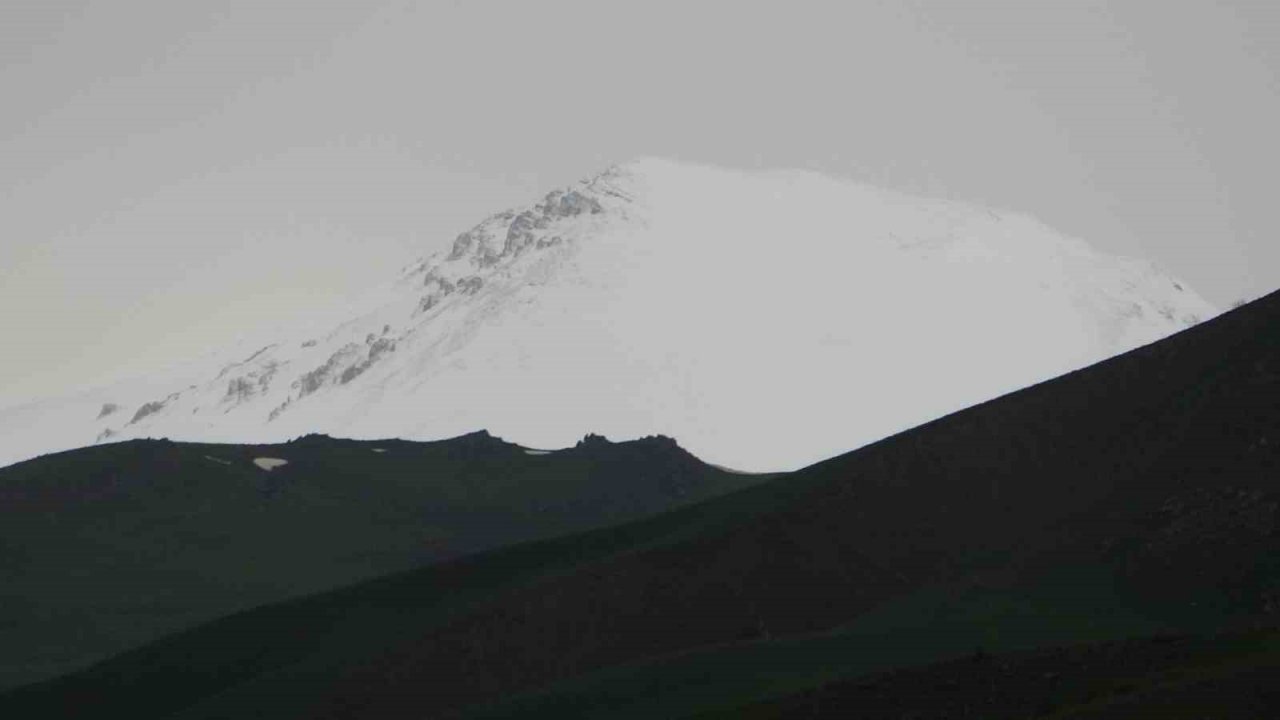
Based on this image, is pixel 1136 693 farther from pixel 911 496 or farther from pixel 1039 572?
pixel 911 496

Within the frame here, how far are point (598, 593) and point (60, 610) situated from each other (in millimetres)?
94406

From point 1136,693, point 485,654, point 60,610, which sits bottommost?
point 1136,693

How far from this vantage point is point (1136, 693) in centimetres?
5562

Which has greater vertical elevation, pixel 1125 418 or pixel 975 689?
pixel 1125 418

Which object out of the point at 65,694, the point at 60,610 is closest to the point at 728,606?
the point at 65,694

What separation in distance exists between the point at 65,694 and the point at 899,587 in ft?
187

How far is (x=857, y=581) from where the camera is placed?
333 ft

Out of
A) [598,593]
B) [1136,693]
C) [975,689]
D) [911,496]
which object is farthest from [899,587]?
[1136,693]

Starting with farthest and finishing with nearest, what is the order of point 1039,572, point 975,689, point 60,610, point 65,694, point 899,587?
point 60,610, point 65,694, point 899,587, point 1039,572, point 975,689

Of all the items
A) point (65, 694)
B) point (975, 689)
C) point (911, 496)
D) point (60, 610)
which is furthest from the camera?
point (60, 610)

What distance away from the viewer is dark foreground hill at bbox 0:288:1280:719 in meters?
81.8

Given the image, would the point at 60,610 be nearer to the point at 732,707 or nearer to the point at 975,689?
the point at 732,707

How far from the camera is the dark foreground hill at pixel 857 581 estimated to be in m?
81.8

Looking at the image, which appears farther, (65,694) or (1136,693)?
(65,694)
